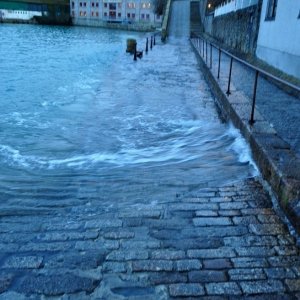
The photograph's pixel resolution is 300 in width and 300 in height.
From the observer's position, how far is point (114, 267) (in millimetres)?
3184

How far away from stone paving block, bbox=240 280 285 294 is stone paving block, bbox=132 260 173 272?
65 cm

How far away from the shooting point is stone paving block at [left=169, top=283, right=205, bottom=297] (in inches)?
113

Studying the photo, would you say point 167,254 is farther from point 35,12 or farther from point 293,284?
point 35,12

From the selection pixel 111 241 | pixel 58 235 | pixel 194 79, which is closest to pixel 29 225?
pixel 58 235

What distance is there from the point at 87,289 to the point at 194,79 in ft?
43.3

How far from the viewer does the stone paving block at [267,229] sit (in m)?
3.76

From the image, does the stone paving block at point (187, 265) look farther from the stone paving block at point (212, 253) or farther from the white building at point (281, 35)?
the white building at point (281, 35)

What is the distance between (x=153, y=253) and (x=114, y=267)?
41 cm

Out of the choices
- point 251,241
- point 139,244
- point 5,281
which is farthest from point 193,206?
point 5,281

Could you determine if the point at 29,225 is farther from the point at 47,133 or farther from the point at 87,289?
the point at 47,133

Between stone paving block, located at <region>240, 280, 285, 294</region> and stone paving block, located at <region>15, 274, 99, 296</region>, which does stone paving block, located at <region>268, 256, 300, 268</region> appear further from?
stone paving block, located at <region>15, 274, 99, 296</region>

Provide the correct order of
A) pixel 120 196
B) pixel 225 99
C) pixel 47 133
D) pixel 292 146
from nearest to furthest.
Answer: pixel 120 196 → pixel 292 146 → pixel 47 133 → pixel 225 99

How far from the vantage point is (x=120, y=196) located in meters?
4.73

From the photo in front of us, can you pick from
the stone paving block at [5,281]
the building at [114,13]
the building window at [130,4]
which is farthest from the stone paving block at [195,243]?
the building window at [130,4]
